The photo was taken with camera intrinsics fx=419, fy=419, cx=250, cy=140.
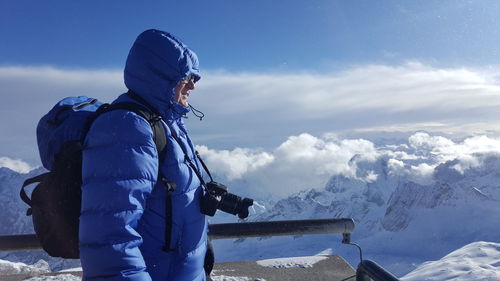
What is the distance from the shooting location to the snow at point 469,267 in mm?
129825

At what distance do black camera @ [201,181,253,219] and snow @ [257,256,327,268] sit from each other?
2799mm

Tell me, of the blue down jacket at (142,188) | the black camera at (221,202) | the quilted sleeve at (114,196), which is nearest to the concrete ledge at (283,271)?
the black camera at (221,202)

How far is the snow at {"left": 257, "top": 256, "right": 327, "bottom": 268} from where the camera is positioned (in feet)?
18.2

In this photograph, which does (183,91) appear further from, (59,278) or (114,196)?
(59,278)

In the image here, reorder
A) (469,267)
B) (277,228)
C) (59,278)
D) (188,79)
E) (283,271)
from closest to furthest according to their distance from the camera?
(188,79)
(277,228)
(59,278)
(283,271)
(469,267)

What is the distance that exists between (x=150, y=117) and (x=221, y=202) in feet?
2.59

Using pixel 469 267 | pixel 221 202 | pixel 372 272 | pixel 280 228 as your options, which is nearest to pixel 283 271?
pixel 280 228

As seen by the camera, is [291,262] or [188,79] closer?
[188,79]

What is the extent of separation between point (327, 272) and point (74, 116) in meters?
3.93

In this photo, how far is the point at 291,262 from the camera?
5680 millimetres

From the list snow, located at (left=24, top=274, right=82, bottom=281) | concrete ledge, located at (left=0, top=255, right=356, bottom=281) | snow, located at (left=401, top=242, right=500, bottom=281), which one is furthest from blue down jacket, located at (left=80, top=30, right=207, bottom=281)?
snow, located at (left=401, top=242, right=500, bottom=281)

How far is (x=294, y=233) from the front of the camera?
188 inches

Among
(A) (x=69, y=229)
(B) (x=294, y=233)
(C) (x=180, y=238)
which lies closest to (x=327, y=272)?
(B) (x=294, y=233)

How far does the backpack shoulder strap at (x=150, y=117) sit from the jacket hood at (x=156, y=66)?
162 mm
